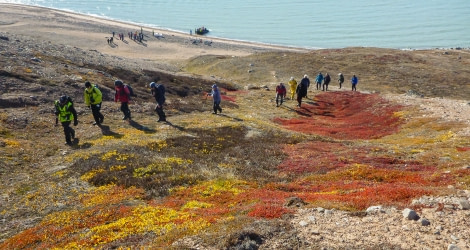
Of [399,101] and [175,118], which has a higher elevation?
[399,101]

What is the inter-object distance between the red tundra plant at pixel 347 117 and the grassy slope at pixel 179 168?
637 mm

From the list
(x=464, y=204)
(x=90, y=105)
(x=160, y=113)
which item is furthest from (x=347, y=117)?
(x=464, y=204)

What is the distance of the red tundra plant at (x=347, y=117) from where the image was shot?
113ft

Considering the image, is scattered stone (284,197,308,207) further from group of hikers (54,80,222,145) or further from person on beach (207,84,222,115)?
person on beach (207,84,222,115)

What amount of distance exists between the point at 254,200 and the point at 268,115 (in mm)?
25869

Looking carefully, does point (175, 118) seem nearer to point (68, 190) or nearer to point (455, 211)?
point (68, 190)

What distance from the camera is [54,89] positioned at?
34.7 metres

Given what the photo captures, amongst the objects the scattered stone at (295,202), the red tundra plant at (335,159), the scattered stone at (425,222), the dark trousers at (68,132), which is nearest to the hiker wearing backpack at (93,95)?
the dark trousers at (68,132)

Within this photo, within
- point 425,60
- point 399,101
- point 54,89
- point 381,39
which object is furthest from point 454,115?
point 381,39

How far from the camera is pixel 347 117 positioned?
42.3m

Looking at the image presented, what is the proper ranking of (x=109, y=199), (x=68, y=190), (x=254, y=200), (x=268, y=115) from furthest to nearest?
(x=268, y=115), (x=68, y=190), (x=109, y=199), (x=254, y=200)

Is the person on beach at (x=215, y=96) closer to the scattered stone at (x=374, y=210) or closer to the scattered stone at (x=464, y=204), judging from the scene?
Answer: the scattered stone at (x=374, y=210)

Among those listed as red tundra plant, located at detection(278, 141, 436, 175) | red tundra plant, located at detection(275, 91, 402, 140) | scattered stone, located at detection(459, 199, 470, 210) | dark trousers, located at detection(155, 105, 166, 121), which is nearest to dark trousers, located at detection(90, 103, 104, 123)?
dark trousers, located at detection(155, 105, 166, 121)

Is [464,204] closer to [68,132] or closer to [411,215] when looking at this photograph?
[411,215]
